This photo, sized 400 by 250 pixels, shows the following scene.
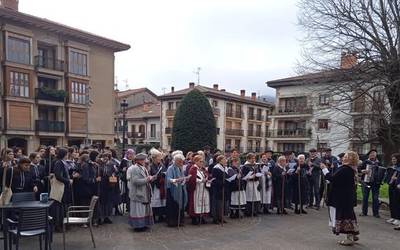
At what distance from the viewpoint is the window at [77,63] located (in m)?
42.2

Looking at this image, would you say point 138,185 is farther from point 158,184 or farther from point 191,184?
point 191,184

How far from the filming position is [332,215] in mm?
8992

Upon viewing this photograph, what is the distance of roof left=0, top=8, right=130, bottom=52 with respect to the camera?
35.8 m

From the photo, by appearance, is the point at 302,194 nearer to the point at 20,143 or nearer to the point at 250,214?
the point at 250,214

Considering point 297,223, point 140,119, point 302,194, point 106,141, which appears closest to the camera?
point 297,223

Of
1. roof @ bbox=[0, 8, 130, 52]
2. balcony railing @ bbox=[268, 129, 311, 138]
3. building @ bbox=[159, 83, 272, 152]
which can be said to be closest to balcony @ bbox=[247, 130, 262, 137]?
building @ bbox=[159, 83, 272, 152]

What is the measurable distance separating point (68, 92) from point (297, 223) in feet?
117

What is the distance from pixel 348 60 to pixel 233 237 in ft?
46.1

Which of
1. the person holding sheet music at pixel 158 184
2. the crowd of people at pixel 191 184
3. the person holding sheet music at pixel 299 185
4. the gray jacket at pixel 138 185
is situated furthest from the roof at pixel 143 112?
the gray jacket at pixel 138 185

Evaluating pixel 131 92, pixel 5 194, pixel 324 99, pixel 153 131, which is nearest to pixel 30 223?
pixel 5 194

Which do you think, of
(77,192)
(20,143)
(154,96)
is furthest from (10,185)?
(154,96)

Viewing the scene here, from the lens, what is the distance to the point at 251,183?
1180 cm

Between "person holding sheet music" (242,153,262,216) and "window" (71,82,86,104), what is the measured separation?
34295 mm

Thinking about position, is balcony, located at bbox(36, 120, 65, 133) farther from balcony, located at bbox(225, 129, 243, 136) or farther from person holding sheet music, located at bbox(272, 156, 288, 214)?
person holding sheet music, located at bbox(272, 156, 288, 214)
